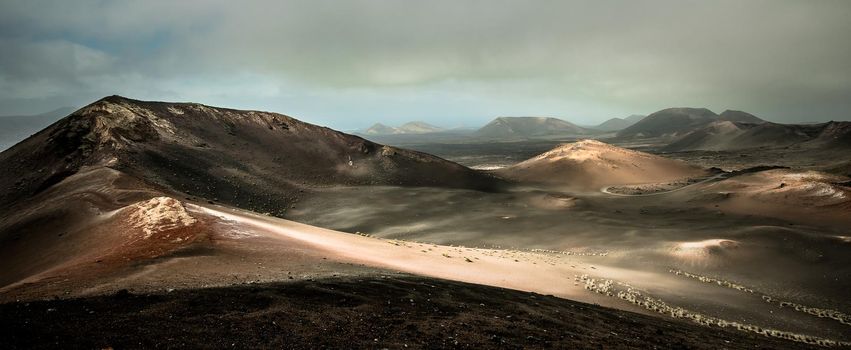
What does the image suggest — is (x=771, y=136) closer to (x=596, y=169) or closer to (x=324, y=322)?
(x=596, y=169)

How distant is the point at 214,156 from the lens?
50.3 m

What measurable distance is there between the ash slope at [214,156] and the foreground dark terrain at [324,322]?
27549 mm

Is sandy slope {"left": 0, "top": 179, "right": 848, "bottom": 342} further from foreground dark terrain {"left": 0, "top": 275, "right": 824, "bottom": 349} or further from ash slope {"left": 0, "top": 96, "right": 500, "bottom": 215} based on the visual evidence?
ash slope {"left": 0, "top": 96, "right": 500, "bottom": 215}

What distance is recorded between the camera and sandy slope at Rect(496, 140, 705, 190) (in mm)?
81875

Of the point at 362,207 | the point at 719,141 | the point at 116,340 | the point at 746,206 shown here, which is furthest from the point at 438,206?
the point at 719,141

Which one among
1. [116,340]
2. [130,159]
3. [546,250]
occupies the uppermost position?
[130,159]

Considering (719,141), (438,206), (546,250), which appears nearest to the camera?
(546,250)

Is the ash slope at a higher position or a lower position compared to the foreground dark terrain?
higher

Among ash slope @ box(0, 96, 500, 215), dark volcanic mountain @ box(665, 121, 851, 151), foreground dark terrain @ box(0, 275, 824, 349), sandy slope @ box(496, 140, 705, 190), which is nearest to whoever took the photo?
foreground dark terrain @ box(0, 275, 824, 349)

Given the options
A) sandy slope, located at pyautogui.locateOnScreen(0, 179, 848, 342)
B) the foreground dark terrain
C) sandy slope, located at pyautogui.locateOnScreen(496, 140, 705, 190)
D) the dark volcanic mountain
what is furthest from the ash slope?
the dark volcanic mountain

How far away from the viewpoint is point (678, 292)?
77.0 feet

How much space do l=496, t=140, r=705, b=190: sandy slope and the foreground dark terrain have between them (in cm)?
6815

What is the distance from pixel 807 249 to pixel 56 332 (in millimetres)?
39922

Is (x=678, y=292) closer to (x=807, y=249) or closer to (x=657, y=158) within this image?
(x=807, y=249)
